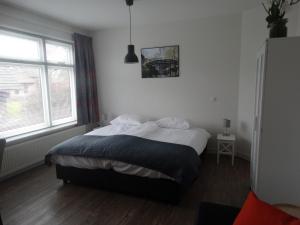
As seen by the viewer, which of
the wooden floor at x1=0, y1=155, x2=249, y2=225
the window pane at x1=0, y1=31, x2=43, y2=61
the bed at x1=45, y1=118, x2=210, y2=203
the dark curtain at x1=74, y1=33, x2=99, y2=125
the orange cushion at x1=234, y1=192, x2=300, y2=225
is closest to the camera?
the orange cushion at x1=234, y1=192, x2=300, y2=225

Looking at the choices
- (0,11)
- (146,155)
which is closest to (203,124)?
(146,155)

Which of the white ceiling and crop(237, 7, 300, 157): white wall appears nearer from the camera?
the white ceiling

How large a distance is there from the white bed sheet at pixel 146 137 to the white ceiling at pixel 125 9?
2.09m

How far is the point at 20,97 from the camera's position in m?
3.47

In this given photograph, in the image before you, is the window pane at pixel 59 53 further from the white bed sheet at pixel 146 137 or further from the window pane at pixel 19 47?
the white bed sheet at pixel 146 137

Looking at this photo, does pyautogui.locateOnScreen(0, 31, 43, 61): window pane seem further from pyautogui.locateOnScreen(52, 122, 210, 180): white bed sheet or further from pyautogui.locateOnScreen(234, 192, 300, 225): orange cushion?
pyautogui.locateOnScreen(234, 192, 300, 225): orange cushion

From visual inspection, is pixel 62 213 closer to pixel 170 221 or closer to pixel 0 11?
pixel 170 221

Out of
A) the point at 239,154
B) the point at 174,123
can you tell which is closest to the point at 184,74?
the point at 174,123

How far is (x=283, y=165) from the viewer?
2.06m

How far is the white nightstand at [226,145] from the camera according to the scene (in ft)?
11.6

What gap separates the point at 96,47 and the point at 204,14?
8.55 ft

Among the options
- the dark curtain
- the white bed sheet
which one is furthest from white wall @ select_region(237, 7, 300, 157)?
the dark curtain

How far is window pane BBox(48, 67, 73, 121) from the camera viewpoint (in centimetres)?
405

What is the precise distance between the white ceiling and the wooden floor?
2.75 meters
